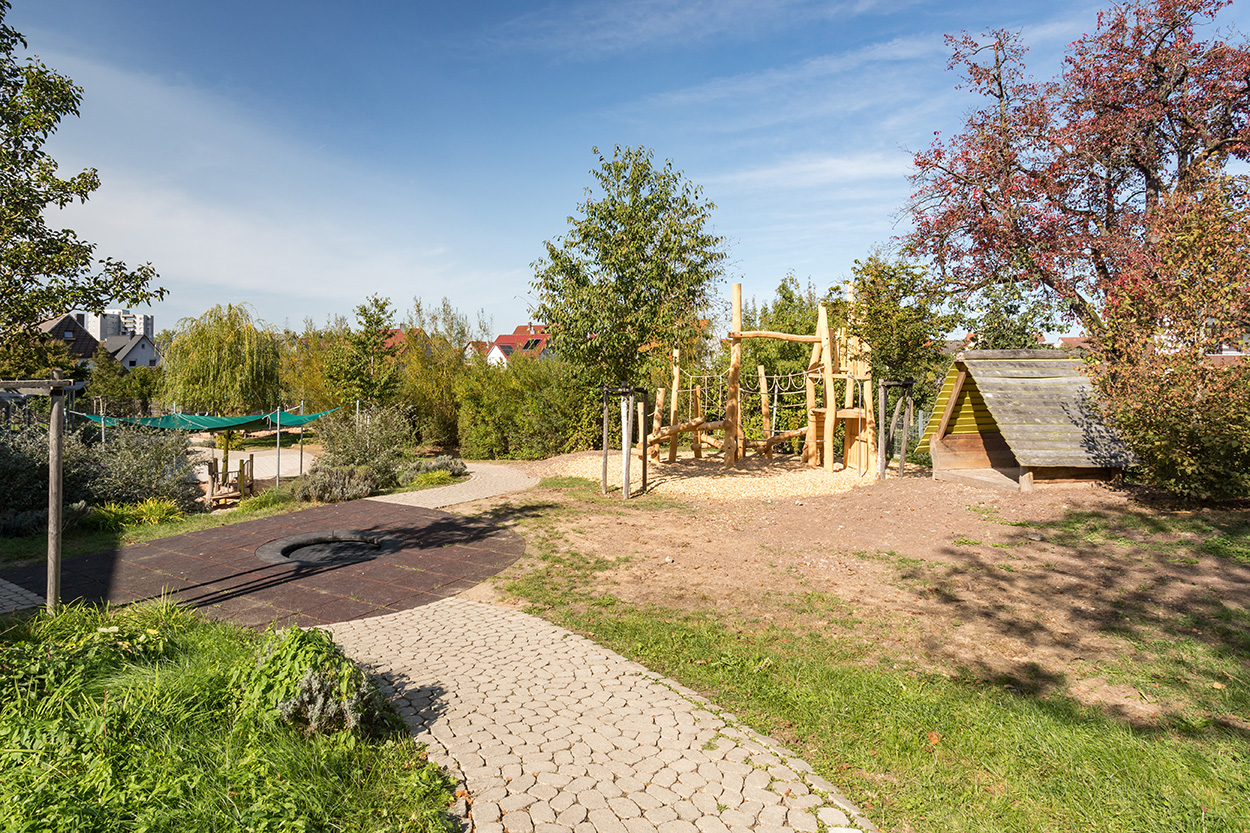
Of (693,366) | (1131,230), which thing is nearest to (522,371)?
(693,366)

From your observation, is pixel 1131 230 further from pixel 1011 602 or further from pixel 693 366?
A: pixel 1011 602

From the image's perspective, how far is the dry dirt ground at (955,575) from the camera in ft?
16.1

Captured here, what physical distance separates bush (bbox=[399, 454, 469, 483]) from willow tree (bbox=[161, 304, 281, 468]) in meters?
12.0

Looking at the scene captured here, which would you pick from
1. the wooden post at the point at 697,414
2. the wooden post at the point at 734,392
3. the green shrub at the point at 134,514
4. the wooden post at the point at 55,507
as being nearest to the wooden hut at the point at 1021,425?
the wooden post at the point at 734,392

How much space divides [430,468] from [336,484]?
363 cm

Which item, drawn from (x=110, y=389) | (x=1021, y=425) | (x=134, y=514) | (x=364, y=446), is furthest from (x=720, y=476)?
(x=110, y=389)

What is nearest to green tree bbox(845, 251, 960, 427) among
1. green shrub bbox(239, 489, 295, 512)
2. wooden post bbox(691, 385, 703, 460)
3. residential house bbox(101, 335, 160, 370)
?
wooden post bbox(691, 385, 703, 460)

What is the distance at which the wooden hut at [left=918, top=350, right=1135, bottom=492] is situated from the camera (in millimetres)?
9898

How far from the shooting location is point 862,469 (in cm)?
1451

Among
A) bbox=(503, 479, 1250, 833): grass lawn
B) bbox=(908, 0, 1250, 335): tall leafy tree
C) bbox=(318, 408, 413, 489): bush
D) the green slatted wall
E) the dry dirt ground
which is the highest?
bbox=(908, 0, 1250, 335): tall leafy tree

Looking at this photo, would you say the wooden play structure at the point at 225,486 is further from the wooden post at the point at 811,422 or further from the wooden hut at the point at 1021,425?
the wooden hut at the point at 1021,425

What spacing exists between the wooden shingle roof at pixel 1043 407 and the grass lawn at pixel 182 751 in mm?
10061

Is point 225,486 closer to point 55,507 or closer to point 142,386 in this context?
point 55,507

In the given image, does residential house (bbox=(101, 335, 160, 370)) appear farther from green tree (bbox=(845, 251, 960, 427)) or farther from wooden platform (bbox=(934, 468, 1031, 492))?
wooden platform (bbox=(934, 468, 1031, 492))
